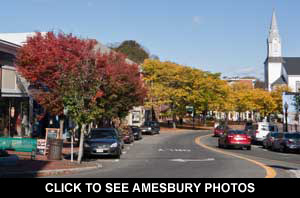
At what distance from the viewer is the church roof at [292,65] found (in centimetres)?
11481

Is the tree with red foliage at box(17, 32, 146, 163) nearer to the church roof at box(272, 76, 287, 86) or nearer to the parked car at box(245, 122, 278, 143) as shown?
the parked car at box(245, 122, 278, 143)

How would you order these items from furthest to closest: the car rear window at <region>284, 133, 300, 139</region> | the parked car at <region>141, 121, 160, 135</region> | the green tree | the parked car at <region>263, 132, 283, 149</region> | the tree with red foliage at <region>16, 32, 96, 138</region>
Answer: the green tree → the parked car at <region>141, 121, 160, 135</region> → the parked car at <region>263, 132, 283, 149</region> → the car rear window at <region>284, 133, 300, 139</region> → the tree with red foliage at <region>16, 32, 96, 138</region>

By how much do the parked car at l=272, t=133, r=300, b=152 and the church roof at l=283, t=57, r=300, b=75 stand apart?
284ft

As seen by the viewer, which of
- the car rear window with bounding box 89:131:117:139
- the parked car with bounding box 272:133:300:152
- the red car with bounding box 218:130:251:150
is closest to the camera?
the car rear window with bounding box 89:131:117:139

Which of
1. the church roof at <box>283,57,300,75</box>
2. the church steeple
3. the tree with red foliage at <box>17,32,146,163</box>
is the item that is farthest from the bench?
the church steeple

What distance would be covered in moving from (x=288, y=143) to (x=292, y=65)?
304 ft

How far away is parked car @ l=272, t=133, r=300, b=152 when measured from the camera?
30188 mm

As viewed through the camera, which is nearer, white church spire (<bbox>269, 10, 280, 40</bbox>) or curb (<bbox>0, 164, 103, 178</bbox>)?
curb (<bbox>0, 164, 103, 178</bbox>)

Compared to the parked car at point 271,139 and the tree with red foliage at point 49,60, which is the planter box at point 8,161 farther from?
the parked car at point 271,139

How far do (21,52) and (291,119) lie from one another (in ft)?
152

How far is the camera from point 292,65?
118m

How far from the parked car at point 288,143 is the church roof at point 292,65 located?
284ft

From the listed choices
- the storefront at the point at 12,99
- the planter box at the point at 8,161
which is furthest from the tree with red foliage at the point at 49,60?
the planter box at the point at 8,161

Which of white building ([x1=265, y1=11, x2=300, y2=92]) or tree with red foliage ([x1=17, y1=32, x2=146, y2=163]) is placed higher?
white building ([x1=265, y1=11, x2=300, y2=92])
